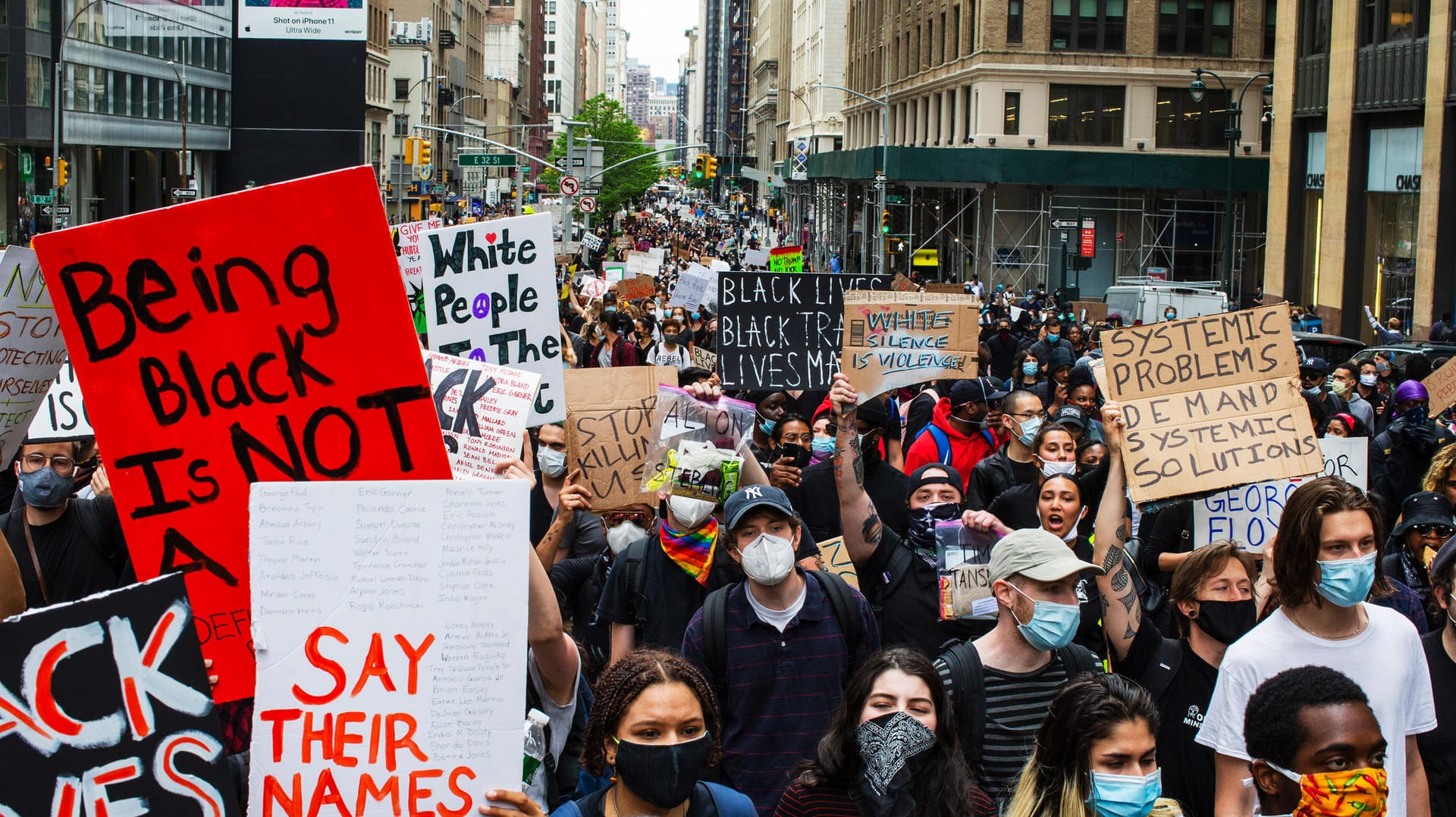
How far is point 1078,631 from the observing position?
589cm

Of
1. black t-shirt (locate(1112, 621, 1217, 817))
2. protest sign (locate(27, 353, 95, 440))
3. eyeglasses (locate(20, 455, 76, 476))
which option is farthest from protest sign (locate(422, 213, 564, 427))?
black t-shirt (locate(1112, 621, 1217, 817))

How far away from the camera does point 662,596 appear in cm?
580

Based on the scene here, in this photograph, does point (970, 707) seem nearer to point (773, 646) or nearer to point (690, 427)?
point (773, 646)

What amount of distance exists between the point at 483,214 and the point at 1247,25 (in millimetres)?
44097

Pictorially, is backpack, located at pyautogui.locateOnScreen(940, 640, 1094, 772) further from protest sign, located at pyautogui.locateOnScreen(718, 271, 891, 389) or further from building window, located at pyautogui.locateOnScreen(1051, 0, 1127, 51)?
building window, located at pyautogui.locateOnScreen(1051, 0, 1127, 51)

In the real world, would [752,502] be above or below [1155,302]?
below

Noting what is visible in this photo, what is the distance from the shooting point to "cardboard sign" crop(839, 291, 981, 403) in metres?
9.30

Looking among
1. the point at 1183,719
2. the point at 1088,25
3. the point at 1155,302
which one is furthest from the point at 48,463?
the point at 1088,25

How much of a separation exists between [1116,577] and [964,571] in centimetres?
55

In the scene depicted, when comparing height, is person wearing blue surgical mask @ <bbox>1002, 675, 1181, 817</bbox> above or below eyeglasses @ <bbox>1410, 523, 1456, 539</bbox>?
below

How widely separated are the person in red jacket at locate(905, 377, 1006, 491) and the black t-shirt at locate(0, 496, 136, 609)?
15.0 feet

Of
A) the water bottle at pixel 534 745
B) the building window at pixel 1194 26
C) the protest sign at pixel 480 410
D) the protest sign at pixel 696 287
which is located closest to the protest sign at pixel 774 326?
the protest sign at pixel 480 410

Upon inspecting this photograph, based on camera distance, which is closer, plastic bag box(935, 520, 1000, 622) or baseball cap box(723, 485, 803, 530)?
baseball cap box(723, 485, 803, 530)

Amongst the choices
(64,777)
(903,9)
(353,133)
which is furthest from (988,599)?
(353,133)
